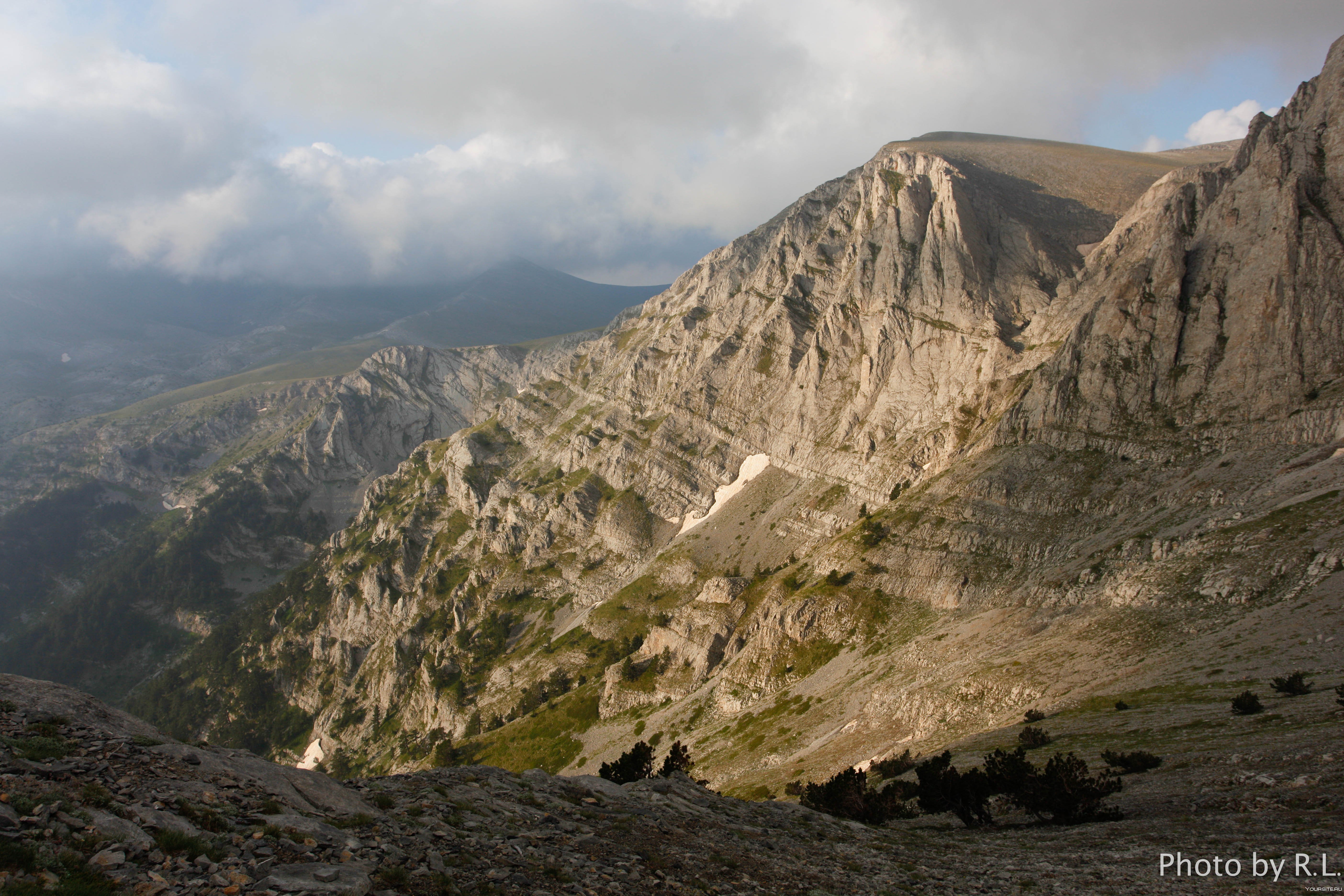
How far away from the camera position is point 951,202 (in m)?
169

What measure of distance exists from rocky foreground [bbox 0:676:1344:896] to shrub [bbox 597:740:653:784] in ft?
53.7

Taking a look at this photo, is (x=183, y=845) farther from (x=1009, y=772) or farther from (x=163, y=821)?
(x=1009, y=772)

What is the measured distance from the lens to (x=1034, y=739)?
46.3 metres

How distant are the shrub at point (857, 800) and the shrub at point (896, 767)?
5654mm

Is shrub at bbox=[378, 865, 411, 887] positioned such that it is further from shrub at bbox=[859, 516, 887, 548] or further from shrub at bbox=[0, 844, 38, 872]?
shrub at bbox=[859, 516, 887, 548]

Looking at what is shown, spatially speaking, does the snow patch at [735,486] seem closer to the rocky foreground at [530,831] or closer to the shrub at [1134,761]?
the shrub at [1134,761]

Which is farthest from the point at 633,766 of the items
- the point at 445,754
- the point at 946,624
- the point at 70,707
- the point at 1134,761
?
the point at 445,754

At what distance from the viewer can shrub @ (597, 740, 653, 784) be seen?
48344 millimetres

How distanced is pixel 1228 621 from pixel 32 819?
75411 mm

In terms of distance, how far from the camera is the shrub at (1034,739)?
45.9 m

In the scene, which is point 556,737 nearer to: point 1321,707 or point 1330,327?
point 1321,707

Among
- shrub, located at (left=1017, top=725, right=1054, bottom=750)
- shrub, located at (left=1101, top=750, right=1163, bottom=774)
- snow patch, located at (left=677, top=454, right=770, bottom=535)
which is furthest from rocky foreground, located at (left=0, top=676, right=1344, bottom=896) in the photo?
snow patch, located at (left=677, top=454, right=770, bottom=535)

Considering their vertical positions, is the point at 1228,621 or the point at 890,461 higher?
the point at 890,461

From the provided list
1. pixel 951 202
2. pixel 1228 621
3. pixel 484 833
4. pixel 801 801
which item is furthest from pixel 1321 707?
pixel 951 202
